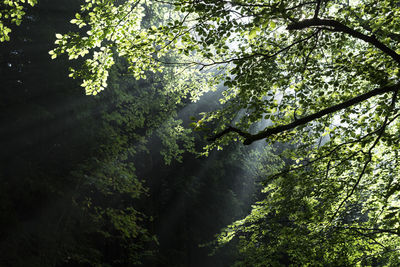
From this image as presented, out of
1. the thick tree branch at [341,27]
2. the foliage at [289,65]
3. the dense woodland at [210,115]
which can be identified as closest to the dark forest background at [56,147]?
the dense woodland at [210,115]

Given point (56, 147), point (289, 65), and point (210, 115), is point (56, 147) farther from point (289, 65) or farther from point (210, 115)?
point (289, 65)

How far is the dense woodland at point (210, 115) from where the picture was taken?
11.5 ft

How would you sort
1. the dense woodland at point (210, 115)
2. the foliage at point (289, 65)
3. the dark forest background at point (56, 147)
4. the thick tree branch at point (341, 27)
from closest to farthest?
1. the thick tree branch at point (341, 27)
2. the foliage at point (289, 65)
3. the dense woodland at point (210, 115)
4. the dark forest background at point (56, 147)

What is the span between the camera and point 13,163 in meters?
6.67

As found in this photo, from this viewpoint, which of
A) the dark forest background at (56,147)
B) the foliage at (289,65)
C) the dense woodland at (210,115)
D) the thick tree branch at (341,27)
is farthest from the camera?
the dark forest background at (56,147)

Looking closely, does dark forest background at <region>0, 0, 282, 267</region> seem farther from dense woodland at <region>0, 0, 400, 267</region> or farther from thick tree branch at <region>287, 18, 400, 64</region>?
thick tree branch at <region>287, 18, 400, 64</region>

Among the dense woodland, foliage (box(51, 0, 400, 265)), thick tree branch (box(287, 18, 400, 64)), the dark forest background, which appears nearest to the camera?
thick tree branch (box(287, 18, 400, 64))

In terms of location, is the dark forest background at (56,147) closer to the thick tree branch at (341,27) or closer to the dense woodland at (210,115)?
the dense woodland at (210,115)

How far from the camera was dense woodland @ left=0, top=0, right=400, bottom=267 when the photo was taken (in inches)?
137

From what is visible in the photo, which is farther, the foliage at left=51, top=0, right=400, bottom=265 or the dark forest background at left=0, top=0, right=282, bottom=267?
the dark forest background at left=0, top=0, right=282, bottom=267

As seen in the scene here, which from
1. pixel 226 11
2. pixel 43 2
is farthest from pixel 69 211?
pixel 226 11

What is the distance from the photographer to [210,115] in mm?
4523

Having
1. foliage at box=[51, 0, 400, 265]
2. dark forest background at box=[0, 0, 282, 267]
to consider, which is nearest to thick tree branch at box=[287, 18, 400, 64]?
foliage at box=[51, 0, 400, 265]

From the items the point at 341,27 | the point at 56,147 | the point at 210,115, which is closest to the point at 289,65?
the point at 341,27
